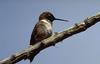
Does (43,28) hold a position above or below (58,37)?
below

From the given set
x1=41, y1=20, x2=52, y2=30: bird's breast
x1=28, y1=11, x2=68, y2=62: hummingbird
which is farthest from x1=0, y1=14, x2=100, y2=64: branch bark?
x1=41, y1=20, x2=52, y2=30: bird's breast

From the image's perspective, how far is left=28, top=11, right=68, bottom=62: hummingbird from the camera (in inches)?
239

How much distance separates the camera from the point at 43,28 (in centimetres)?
629

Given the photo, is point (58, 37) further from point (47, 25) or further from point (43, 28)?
point (47, 25)

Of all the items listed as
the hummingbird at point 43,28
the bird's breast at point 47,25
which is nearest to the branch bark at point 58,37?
the hummingbird at point 43,28

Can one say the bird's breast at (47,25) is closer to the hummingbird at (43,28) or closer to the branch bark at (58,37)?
the hummingbird at (43,28)

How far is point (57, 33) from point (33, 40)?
7.31 feet

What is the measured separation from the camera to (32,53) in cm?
396

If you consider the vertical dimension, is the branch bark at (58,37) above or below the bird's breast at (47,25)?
above

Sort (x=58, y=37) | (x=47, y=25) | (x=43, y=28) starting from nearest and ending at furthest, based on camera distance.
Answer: (x=58, y=37)
(x=43, y=28)
(x=47, y=25)

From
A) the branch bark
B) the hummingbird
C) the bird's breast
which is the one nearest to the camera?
the branch bark

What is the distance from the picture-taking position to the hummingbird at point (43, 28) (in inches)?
239

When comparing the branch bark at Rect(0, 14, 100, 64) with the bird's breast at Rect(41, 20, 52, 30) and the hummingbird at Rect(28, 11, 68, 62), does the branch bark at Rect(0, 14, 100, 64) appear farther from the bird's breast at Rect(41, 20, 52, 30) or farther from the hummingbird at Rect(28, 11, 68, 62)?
the bird's breast at Rect(41, 20, 52, 30)

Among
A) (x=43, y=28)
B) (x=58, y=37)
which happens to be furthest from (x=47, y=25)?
(x=58, y=37)
